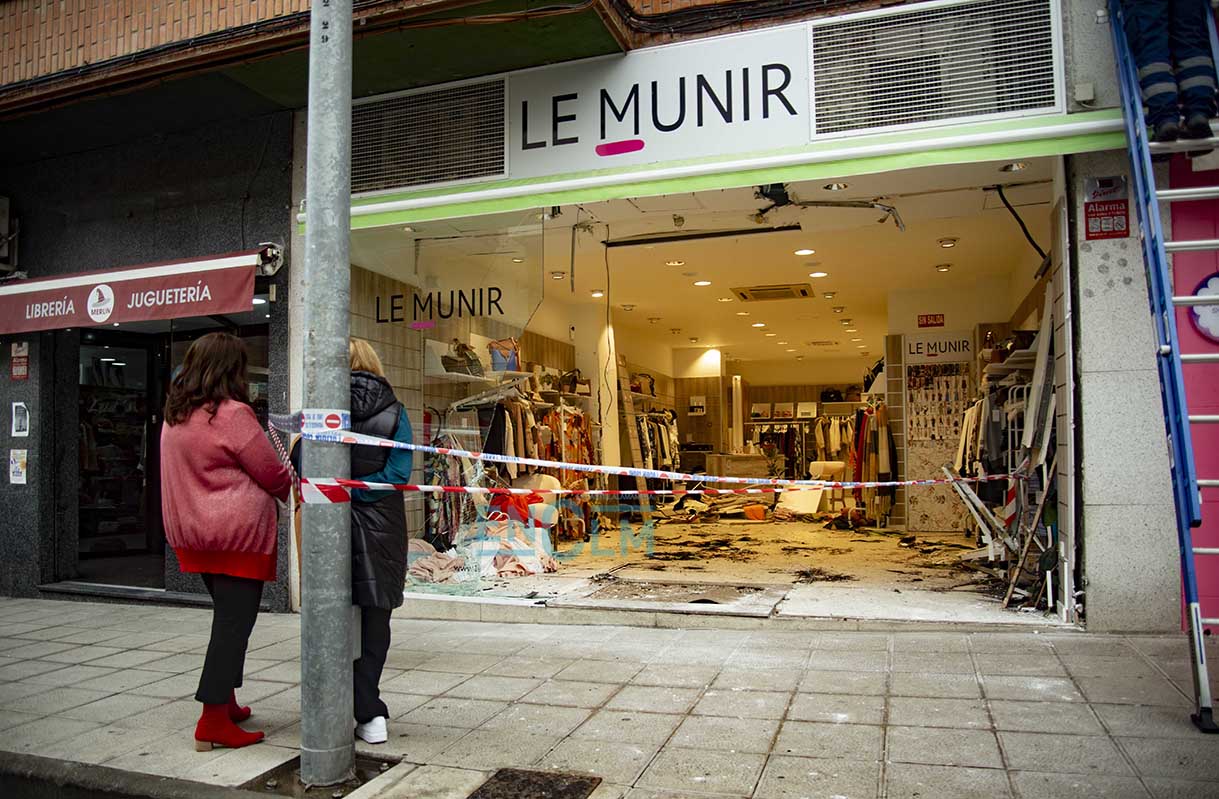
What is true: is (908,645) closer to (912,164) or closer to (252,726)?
(912,164)

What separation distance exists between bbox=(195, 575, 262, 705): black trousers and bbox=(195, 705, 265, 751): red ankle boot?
0.16 feet

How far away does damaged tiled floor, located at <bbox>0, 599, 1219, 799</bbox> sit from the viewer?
3.26 meters

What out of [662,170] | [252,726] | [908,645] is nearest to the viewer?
[252,726]

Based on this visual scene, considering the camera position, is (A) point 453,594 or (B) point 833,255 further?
(B) point 833,255

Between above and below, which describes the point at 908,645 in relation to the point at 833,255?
below

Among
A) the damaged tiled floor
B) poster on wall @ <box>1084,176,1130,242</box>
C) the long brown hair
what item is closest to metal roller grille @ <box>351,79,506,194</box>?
the long brown hair

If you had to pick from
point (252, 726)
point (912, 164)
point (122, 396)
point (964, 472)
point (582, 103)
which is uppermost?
point (582, 103)

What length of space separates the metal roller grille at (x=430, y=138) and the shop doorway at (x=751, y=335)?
47cm

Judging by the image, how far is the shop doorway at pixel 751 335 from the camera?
279 inches

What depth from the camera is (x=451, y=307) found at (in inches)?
289

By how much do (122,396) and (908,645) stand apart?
8.24 metres

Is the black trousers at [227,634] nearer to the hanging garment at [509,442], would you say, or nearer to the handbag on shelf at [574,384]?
the hanging garment at [509,442]

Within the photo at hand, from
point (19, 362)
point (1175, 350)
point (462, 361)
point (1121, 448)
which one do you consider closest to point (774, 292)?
point (462, 361)

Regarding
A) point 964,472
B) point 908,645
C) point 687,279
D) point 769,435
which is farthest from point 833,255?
point 769,435
